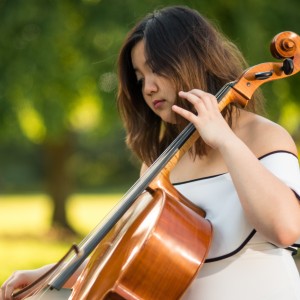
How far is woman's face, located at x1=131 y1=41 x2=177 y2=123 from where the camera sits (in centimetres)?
220

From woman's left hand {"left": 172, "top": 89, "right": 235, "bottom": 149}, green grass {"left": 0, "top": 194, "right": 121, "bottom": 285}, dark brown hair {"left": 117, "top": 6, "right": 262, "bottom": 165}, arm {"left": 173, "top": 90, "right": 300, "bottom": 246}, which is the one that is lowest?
green grass {"left": 0, "top": 194, "right": 121, "bottom": 285}

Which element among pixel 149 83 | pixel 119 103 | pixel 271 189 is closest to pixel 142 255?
pixel 271 189

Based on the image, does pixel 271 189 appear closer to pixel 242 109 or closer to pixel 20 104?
pixel 242 109

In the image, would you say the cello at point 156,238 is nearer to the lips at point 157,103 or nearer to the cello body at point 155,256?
the cello body at point 155,256

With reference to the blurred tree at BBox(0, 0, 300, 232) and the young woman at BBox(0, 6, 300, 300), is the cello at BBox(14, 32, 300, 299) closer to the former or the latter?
the young woman at BBox(0, 6, 300, 300)

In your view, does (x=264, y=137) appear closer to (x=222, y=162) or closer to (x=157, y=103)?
(x=222, y=162)

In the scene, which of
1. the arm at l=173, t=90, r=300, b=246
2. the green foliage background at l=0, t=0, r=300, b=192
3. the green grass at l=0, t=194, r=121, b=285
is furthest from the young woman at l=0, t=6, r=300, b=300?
the green grass at l=0, t=194, r=121, b=285

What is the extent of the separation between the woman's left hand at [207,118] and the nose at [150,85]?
0.16 meters

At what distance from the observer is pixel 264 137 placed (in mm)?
2061

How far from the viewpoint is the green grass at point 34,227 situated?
9.88 m

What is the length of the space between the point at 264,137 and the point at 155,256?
1.43 feet

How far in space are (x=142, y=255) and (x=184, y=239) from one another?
0.43 feet

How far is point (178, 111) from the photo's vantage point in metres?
2.03

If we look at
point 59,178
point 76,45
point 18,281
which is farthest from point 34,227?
point 18,281
